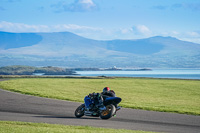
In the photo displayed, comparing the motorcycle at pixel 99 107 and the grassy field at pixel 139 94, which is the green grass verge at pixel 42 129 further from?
the grassy field at pixel 139 94

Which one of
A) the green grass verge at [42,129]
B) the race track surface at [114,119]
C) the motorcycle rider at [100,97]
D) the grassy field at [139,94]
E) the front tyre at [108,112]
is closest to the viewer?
the green grass verge at [42,129]

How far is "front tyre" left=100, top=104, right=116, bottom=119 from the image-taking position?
17.9 metres

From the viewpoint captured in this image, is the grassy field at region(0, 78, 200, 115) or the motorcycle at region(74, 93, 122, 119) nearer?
the motorcycle at region(74, 93, 122, 119)

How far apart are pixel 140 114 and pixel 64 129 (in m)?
6.92

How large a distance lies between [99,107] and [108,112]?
0.64 metres

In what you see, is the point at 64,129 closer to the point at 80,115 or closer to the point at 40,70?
the point at 80,115

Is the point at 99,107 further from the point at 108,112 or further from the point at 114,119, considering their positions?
the point at 114,119

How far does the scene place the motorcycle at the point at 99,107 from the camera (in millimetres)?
18078

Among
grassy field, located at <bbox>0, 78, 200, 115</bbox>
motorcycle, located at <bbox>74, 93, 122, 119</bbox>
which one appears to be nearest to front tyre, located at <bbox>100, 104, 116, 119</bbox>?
motorcycle, located at <bbox>74, 93, 122, 119</bbox>

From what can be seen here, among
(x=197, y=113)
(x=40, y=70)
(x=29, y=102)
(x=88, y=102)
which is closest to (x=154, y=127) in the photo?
(x=88, y=102)

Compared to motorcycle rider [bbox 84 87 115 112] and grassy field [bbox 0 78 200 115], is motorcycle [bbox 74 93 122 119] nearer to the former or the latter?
motorcycle rider [bbox 84 87 115 112]

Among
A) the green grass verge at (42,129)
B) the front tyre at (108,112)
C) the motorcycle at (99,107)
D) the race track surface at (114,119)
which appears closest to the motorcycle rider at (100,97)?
the motorcycle at (99,107)

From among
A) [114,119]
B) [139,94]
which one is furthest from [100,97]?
[139,94]

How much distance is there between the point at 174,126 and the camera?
1673 centimetres
